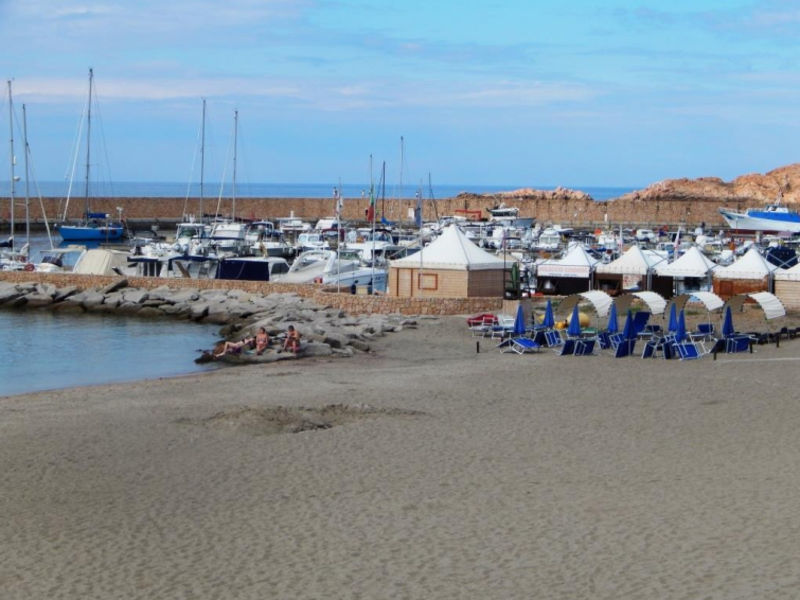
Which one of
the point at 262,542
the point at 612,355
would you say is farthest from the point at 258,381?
the point at 262,542

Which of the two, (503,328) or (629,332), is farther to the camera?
(503,328)

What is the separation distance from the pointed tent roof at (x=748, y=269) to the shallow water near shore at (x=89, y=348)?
14.2m

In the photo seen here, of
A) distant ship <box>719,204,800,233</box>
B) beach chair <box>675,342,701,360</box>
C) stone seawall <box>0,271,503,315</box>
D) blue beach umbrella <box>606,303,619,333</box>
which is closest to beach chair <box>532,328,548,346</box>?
blue beach umbrella <box>606,303,619,333</box>

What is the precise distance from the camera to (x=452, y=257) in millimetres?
32156

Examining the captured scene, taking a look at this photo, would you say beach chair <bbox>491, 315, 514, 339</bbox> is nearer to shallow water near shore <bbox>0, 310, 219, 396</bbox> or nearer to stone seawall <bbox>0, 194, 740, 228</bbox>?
shallow water near shore <bbox>0, 310, 219, 396</bbox>

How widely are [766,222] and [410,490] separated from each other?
63.0m

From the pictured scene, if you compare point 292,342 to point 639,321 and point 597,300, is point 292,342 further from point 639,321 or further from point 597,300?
point 639,321

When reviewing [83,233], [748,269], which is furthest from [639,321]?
[83,233]

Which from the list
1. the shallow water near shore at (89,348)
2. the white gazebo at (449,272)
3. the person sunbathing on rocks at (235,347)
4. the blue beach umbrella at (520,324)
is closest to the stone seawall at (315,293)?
the white gazebo at (449,272)

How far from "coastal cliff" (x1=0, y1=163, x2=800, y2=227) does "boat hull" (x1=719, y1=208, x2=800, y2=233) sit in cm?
811

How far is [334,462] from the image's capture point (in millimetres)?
12891

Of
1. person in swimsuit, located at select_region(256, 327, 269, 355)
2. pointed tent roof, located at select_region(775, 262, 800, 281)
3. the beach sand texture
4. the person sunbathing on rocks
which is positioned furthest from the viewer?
pointed tent roof, located at select_region(775, 262, 800, 281)

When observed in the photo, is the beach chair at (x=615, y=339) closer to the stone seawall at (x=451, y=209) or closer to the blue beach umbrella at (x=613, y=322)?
the blue beach umbrella at (x=613, y=322)

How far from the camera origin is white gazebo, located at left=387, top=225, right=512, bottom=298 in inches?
1259
